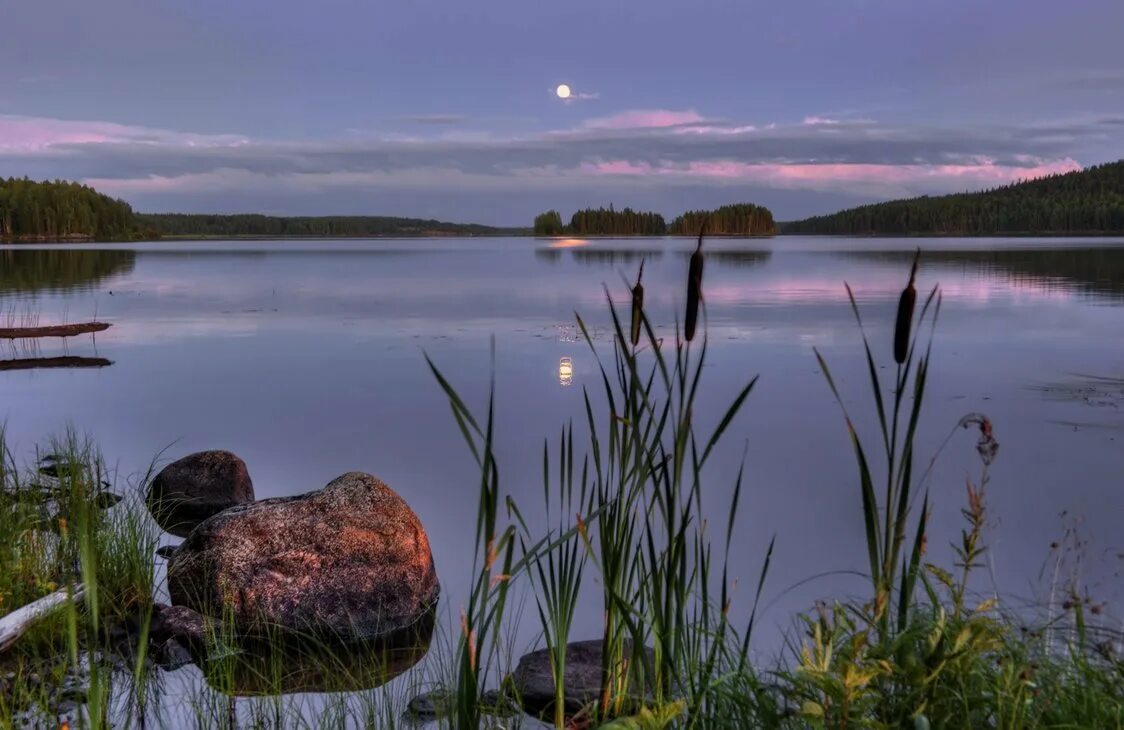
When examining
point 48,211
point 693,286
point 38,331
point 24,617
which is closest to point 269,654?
point 24,617

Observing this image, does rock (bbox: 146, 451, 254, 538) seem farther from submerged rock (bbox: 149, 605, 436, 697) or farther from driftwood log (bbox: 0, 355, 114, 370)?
driftwood log (bbox: 0, 355, 114, 370)

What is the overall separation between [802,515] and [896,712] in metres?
6.39

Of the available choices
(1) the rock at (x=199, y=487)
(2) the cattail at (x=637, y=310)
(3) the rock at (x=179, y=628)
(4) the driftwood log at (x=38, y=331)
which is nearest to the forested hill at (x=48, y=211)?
(4) the driftwood log at (x=38, y=331)

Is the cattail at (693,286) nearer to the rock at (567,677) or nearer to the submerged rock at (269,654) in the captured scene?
the rock at (567,677)

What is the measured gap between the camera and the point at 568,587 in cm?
323

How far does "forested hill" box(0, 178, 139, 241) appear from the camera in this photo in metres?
130

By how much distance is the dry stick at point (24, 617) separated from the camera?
491 cm

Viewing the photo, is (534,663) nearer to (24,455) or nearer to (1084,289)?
(24,455)

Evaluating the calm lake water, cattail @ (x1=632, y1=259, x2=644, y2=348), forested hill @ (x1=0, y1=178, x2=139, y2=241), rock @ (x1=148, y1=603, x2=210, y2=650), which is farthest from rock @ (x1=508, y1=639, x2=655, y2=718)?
forested hill @ (x1=0, y1=178, x2=139, y2=241)

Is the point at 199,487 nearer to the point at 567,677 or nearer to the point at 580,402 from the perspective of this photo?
the point at 567,677

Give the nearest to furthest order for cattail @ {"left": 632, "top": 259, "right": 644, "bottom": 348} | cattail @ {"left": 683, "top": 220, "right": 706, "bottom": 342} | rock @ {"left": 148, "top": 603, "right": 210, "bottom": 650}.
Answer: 1. cattail @ {"left": 683, "top": 220, "right": 706, "bottom": 342}
2. cattail @ {"left": 632, "top": 259, "right": 644, "bottom": 348}
3. rock @ {"left": 148, "top": 603, "right": 210, "bottom": 650}

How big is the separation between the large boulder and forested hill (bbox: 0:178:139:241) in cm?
13988

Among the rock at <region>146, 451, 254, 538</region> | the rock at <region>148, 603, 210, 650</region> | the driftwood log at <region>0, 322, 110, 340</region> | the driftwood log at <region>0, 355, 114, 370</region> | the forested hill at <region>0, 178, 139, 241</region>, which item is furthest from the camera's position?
the forested hill at <region>0, 178, 139, 241</region>

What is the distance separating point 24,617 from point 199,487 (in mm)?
4039
